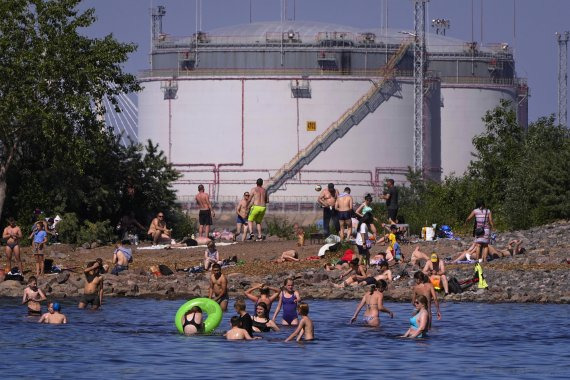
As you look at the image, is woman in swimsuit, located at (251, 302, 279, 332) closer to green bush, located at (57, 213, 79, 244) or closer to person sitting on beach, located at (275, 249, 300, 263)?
person sitting on beach, located at (275, 249, 300, 263)

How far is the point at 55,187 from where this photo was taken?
5306cm

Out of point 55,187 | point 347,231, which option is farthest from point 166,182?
point 347,231

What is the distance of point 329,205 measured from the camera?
164 ft

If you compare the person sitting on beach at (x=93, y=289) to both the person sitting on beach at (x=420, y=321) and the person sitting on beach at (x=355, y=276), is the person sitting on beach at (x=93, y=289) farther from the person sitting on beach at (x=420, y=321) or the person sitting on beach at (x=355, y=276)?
the person sitting on beach at (x=420, y=321)

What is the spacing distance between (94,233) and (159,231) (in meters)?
2.07

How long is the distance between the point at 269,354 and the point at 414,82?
52.7m

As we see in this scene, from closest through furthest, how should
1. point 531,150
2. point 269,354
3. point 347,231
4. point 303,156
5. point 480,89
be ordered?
point 269,354 < point 347,231 < point 531,150 < point 303,156 < point 480,89

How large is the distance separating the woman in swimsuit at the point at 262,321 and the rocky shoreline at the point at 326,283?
24.0 feet

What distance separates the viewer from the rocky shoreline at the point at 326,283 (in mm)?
42062

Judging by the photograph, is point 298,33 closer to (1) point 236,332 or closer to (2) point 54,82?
(2) point 54,82

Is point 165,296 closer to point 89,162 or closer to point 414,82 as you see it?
point 89,162

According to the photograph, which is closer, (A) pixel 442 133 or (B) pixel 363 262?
(B) pixel 363 262

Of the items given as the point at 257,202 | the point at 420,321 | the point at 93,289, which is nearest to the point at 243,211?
the point at 257,202

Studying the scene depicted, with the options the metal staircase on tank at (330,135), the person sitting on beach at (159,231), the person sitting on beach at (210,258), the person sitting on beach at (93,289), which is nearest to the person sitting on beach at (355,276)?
the person sitting on beach at (210,258)
